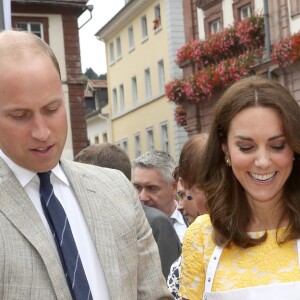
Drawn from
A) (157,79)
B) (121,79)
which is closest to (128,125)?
(121,79)

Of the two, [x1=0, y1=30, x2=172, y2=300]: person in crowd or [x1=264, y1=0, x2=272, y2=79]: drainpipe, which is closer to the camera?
[x1=0, y1=30, x2=172, y2=300]: person in crowd

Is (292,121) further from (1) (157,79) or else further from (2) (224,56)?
(1) (157,79)

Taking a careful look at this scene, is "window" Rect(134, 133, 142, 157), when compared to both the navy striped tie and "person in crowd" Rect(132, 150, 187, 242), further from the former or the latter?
the navy striped tie

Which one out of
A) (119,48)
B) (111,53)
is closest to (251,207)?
(119,48)

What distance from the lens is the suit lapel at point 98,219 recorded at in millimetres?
2463

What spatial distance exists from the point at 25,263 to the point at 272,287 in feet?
3.13

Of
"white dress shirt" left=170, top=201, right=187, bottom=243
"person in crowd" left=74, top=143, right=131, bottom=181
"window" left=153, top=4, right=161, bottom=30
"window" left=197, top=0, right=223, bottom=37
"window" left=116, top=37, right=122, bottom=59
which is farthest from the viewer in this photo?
"window" left=116, top=37, right=122, bottom=59

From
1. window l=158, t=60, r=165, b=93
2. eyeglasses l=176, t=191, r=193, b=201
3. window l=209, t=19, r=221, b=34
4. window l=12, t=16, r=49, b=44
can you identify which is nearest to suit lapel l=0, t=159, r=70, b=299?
eyeglasses l=176, t=191, r=193, b=201

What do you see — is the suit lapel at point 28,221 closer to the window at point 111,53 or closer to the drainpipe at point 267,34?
the drainpipe at point 267,34

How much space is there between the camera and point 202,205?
3973mm

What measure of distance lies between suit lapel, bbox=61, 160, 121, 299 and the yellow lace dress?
22.4 inches

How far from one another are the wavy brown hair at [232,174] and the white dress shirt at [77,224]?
66 cm

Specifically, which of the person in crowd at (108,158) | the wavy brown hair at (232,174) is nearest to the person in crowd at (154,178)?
the person in crowd at (108,158)

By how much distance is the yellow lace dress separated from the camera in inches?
112
